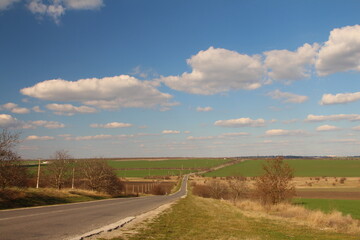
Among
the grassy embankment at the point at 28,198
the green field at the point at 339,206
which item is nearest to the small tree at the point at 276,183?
the green field at the point at 339,206

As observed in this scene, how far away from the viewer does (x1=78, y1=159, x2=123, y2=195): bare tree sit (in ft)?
175

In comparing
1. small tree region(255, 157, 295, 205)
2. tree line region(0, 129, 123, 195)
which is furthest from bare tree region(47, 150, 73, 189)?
small tree region(255, 157, 295, 205)

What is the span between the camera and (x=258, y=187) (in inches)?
1555

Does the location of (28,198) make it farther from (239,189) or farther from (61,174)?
(239,189)

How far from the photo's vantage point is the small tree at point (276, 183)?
1501 inches

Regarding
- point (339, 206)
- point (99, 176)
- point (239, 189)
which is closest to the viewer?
point (339, 206)

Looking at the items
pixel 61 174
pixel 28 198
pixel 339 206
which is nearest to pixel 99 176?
pixel 61 174

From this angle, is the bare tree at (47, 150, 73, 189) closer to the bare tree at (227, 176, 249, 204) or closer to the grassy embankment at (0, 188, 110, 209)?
the grassy embankment at (0, 188, 110, 209)

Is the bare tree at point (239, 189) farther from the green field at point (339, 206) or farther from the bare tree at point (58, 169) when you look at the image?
the bare tree at point (58, 169)

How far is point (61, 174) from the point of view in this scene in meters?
46.9

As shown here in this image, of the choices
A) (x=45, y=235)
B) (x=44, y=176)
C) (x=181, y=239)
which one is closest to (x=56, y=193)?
(x=44, y=176)

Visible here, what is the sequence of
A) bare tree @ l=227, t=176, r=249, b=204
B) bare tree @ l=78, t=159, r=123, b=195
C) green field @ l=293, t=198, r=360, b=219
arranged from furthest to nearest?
bare tree @ l=227, t=176, r=249, b=204, bare tree @ l=78, t=159, r=123, b=195, green field @ l=293, t=198, r=360, b=219

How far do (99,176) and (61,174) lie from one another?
7791 millimetres

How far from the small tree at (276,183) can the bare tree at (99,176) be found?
2733 cm
